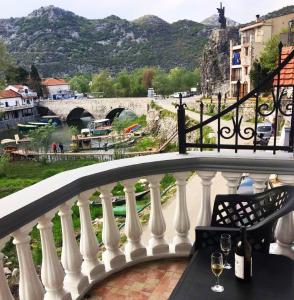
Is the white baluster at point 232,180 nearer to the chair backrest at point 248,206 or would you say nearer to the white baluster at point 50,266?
the chair backrest at point 248,206

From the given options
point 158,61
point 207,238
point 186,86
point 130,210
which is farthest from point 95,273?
point 158,61

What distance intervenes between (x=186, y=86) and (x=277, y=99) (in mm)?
63790

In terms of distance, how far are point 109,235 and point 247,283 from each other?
1.20 m

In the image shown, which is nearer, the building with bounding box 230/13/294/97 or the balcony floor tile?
the balcony floor tile

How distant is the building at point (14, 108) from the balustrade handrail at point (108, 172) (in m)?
51.3

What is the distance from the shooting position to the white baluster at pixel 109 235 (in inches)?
90.3

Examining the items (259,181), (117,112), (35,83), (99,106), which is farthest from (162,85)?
(259,181)

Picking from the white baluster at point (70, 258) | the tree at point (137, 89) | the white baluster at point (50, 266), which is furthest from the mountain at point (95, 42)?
the white baluster at point (50, 266)

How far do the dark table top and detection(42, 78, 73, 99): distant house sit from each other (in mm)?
70504

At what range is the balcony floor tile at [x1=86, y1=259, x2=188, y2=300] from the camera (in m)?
2.31

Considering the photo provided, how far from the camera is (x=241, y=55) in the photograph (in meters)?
37.8

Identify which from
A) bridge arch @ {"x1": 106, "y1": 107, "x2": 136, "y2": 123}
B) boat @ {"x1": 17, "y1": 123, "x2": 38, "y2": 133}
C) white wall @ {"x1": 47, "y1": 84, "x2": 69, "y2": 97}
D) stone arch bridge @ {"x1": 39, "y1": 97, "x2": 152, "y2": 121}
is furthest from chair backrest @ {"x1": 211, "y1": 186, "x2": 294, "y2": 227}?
white wall @ {"x1": 47, "y1": 84, "x2": 69, "y2": 97}

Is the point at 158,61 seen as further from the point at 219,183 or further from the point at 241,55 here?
the point at 219,183

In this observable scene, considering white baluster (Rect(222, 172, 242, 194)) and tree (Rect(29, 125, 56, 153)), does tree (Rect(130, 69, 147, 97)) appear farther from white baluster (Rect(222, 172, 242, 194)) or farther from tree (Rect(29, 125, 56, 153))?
white baluster (Rect(222, 172, 242, 194))
